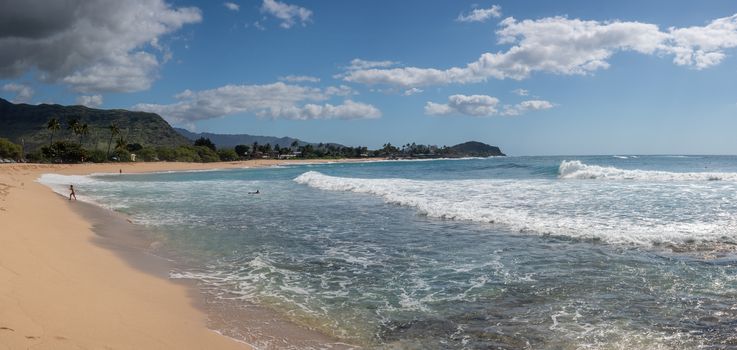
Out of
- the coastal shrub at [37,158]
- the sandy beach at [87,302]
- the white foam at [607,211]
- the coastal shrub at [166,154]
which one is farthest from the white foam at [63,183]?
the coastal shrub at [166,154]

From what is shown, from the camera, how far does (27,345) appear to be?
430cm

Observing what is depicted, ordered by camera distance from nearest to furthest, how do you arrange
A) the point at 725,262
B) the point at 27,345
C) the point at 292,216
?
the point at 27,345 < the point at 725,262 < the point at 292,216

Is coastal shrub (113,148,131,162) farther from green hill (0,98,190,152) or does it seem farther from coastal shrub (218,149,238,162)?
green hill (0,98,190,152)

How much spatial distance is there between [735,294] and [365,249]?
7154 millimetres

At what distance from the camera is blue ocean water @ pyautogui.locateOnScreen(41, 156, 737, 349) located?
5855 millimetres

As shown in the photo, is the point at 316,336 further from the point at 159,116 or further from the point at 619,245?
the point at 159,116

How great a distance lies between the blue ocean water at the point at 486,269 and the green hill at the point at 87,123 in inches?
6111

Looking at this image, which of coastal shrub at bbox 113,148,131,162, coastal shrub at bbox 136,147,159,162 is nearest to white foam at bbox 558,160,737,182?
coastal shrub at bbox 113,148,131,162

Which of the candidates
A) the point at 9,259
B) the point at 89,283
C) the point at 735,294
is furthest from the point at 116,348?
the point at 735,294

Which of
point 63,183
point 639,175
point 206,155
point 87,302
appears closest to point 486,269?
point 87,302

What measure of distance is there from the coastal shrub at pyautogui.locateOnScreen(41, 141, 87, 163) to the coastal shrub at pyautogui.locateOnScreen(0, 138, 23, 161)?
3.78 meters

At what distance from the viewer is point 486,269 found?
883 centimetres

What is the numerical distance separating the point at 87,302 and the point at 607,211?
605 inches

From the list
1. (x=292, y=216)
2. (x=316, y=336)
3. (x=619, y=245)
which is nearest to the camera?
(x=316, y=336)
